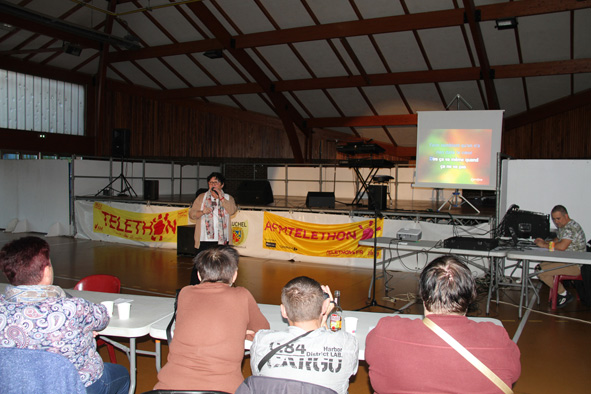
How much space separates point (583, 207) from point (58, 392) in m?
6.69

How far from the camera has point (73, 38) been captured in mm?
12797

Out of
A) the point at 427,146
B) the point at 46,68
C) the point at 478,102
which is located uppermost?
the point at 46,68

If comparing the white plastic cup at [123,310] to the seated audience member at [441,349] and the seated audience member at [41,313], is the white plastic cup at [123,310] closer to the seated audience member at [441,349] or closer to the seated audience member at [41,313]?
the seated audience member at [41,313]

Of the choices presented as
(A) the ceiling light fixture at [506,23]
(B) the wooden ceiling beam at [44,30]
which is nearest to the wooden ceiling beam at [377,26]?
(A) the ceiling light fixture at [506,23]

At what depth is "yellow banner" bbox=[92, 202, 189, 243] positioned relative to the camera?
9.14 metres

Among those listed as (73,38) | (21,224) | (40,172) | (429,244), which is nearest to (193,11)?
(73,38)

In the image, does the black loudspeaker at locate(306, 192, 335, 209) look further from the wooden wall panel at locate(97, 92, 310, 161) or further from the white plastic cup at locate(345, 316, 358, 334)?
the wooden wall panel at locate(97, 92, 310, 161)

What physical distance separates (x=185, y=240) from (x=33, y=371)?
267 inches

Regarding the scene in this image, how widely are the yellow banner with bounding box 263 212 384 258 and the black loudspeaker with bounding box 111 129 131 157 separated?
5.77m

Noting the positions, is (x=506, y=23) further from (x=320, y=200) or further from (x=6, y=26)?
(x=6, y=26)

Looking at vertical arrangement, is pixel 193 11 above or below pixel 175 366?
above

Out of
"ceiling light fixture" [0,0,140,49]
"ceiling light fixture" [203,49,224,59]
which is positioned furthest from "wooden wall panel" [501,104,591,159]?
"ceiling light fixture" [0,0,140,49]

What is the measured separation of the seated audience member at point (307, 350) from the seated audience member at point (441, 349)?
0.10 m

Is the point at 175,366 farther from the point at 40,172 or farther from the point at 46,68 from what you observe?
the point at 46,68
